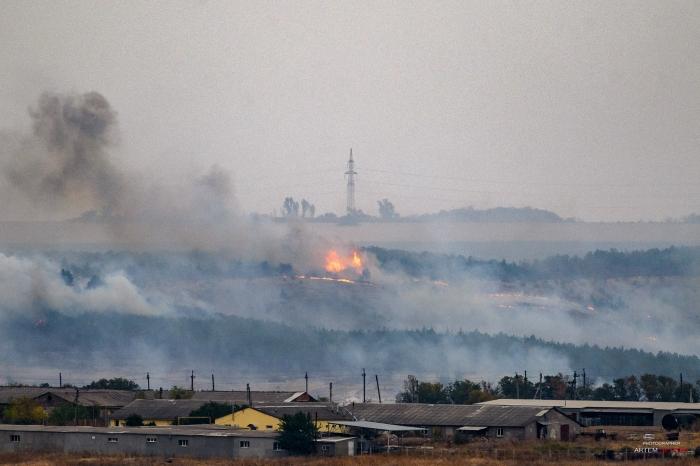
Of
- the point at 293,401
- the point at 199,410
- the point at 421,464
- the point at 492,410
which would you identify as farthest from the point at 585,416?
the point at 421,464

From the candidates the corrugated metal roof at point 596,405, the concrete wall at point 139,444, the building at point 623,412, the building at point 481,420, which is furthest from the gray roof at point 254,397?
the concrete wall at point 139,444

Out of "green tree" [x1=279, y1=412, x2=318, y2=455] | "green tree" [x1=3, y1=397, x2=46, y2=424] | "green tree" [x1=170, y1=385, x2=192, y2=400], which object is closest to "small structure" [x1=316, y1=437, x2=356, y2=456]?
"green tree" [x1=279, y1=412, x2=318, y2=455]

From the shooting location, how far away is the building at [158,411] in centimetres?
13562

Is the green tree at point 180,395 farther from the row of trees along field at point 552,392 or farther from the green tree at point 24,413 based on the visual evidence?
the row of trees along field at point 552,392

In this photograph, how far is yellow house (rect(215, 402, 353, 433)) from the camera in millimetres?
126688

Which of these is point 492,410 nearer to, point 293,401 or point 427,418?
point 427,418

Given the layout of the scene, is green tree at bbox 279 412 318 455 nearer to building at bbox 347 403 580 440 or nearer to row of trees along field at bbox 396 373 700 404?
building at bbox 347 403 580 440

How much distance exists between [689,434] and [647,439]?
6.99 metres

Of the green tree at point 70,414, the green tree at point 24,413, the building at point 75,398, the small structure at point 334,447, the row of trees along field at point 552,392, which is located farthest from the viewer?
the row of trees along field at point 552,392

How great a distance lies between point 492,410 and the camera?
13312cm

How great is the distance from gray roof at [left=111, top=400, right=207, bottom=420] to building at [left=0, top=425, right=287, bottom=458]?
57.8 feet

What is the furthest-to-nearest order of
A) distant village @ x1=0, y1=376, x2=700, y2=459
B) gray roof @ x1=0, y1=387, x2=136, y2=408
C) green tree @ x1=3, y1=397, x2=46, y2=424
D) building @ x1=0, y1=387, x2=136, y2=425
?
1. gray roof @ x1=0, y1=387, x2=136, y2=408
2. building @ x1=0, y1=387, x2=136, y2=425
3. green tree @ x1=3, y1=397, x2=46, y2=424
4. distant village @ x1=0, y1=376, x2=700, y2=459

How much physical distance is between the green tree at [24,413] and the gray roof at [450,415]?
104 ft

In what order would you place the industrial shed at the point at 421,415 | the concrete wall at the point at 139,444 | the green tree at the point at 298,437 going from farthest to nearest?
the industrial shed at the point at 421,415 → the concrete wall at the point at 139,444 → the green tree at the point at 298,437
